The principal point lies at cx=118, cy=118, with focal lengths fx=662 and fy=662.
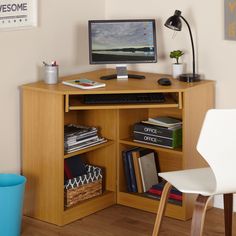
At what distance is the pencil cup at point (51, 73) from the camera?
155 inches

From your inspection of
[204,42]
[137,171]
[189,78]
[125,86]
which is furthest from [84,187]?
[204,42]

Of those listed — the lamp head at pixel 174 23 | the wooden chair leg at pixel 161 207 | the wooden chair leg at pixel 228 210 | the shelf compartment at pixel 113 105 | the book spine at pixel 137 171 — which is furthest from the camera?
the book spine at pixel 137 171

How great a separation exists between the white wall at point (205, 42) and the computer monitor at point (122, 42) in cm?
16

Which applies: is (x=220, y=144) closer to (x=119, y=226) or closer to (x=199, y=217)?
(x=199, y=217)

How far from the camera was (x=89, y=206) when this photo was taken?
409 centimetres

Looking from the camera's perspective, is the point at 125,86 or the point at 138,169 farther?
the point at 138,169

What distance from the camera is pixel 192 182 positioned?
305 centimetres

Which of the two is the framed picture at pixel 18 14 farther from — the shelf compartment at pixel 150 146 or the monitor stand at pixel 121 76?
the shelf compartment at pixel 150 146

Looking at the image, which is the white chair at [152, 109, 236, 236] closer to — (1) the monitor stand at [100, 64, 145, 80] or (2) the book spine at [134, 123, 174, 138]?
(2) the book spine at [134, 123, 174, 138]

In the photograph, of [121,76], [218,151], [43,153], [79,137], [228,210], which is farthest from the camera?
[121,76]

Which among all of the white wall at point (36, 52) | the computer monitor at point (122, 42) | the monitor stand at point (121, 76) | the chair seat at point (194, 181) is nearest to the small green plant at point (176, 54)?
the computer monitor at point (122, 42)

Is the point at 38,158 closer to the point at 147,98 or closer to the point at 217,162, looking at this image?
the point at 147,98

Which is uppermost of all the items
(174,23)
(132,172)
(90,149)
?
(174,23)

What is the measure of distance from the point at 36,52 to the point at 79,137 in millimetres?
588
